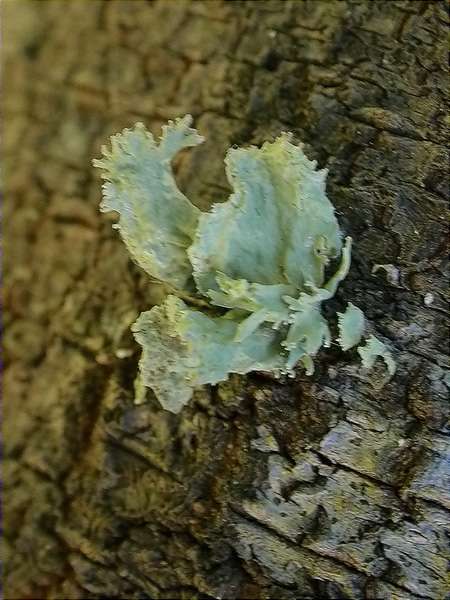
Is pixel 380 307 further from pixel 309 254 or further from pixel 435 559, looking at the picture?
pixel 435 559

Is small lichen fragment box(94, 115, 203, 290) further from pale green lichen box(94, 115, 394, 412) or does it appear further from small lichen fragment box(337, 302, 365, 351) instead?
small lichen fragment box(337, 302, 365, 351)


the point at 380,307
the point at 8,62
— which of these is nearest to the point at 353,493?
the point at 380,307

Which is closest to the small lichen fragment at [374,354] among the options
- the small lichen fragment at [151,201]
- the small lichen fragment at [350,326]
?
the small lichen fragment at [350,326]

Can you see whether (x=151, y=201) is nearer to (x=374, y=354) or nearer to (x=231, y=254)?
(x=231, y=254)

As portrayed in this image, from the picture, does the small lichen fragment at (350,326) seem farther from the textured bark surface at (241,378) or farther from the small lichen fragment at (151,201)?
the small lichen fragment at (151,201)

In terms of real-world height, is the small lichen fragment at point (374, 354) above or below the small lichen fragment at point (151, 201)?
below

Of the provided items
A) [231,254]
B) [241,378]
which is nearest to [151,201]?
[231,254]
